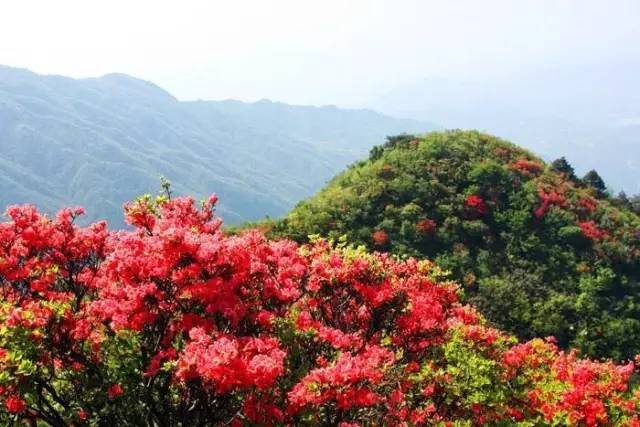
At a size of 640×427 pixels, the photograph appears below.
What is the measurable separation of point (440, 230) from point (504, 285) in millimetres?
8758

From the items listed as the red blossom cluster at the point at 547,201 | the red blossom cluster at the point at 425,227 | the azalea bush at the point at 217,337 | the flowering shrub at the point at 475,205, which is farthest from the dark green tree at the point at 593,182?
the azalea bush at the point at 217,337

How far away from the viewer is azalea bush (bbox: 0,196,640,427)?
33.7 feet

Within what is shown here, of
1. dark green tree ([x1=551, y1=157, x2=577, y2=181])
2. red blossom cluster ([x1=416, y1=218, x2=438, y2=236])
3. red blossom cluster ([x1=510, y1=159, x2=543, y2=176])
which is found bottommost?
red blossom cluster ([x1=416, y1=218, x2=438, y2=236])

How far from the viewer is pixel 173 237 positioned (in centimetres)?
1095

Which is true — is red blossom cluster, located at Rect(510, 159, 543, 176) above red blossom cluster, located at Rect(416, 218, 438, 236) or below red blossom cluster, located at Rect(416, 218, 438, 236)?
above

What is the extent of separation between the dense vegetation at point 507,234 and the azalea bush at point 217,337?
37.6m

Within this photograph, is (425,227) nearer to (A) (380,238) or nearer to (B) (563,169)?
(A) (380,238)

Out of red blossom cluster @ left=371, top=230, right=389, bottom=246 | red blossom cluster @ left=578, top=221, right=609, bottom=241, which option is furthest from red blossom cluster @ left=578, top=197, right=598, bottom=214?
red blossom cluster @ left=371, top=230, right=389, bottom=246

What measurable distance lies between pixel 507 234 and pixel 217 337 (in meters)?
54.3

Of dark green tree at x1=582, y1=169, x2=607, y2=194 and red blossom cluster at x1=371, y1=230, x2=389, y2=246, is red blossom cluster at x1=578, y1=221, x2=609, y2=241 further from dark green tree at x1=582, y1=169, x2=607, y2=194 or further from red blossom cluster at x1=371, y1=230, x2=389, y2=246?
dark green tree at x1=582, y1=169, x2=607, y2=194

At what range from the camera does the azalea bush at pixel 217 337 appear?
10273mm

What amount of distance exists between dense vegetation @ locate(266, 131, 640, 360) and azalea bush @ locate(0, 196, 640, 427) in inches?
1480

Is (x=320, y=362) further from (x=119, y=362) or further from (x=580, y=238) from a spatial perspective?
(x=580, y=238)

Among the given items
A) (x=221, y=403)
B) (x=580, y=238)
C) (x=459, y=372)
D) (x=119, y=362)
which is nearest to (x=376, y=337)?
(x=459, y=372)
